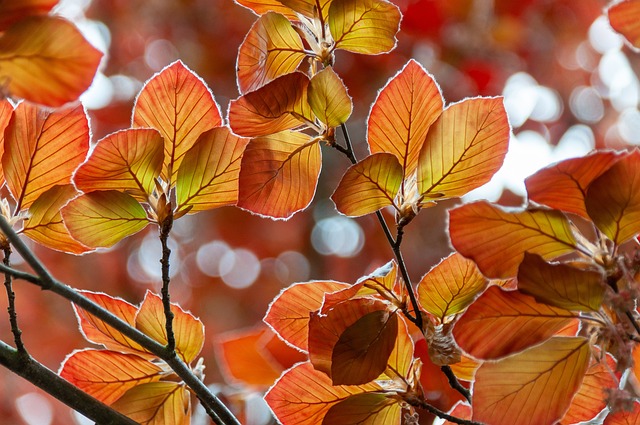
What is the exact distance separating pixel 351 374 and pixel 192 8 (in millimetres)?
2671

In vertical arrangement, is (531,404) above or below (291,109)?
below

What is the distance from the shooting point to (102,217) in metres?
0.41

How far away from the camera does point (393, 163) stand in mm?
400

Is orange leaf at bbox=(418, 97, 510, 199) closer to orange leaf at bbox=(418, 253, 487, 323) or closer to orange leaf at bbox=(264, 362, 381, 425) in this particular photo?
orange leaf at bbox=(418, 253, 487, 323)

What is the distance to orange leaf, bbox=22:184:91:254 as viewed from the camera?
43 cm

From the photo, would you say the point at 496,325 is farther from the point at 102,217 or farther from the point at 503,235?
the point at 102,217

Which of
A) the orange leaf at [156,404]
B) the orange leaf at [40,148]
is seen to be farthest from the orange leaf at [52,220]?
the orange leaf at [156,404]

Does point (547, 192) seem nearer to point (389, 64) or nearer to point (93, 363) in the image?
point (93, 363)

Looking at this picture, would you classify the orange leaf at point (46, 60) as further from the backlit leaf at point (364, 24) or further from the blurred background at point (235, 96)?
the blurred background at point (235, 96)

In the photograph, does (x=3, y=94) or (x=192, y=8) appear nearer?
(x=3, y=94)

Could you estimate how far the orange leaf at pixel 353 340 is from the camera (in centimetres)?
40

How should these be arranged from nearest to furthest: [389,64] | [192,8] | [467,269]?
[467,269] < [389,64] < [192,8]

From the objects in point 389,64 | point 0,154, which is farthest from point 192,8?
point 0,154

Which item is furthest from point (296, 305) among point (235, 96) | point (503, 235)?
point (235, 96)
